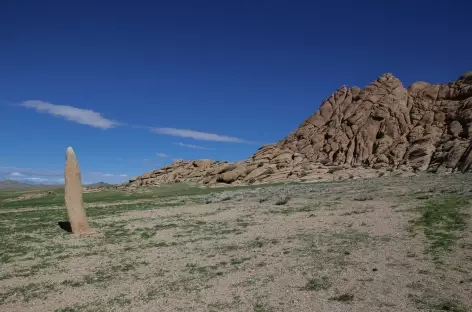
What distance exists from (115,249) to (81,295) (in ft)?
26.4

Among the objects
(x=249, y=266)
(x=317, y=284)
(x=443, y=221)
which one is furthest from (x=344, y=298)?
(x=443, y=221)

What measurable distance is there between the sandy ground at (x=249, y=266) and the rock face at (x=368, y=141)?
53108 mm

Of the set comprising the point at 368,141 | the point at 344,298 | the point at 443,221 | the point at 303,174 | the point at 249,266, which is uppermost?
the point at 368,141

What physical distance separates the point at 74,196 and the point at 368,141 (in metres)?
87.1

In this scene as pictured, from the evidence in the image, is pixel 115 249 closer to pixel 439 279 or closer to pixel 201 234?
pixel 201 234

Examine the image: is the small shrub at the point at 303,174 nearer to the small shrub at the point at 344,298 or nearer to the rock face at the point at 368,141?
the rock face at the point at 368,141

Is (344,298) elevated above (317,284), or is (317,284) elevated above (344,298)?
(317,284)

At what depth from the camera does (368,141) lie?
102 metres

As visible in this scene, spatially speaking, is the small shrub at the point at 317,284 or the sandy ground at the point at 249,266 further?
the small shrub at the point at 317,284

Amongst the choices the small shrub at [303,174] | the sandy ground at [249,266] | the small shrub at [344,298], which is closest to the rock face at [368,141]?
the small shrub at [303,174]

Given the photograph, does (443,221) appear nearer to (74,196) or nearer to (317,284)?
(317,284)

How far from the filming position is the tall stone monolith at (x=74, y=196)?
29156 millimetres

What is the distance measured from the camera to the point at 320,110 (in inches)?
4948

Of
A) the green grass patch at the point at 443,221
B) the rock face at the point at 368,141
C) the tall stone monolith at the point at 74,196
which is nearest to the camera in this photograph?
the green grass patch at the point at 443,221
